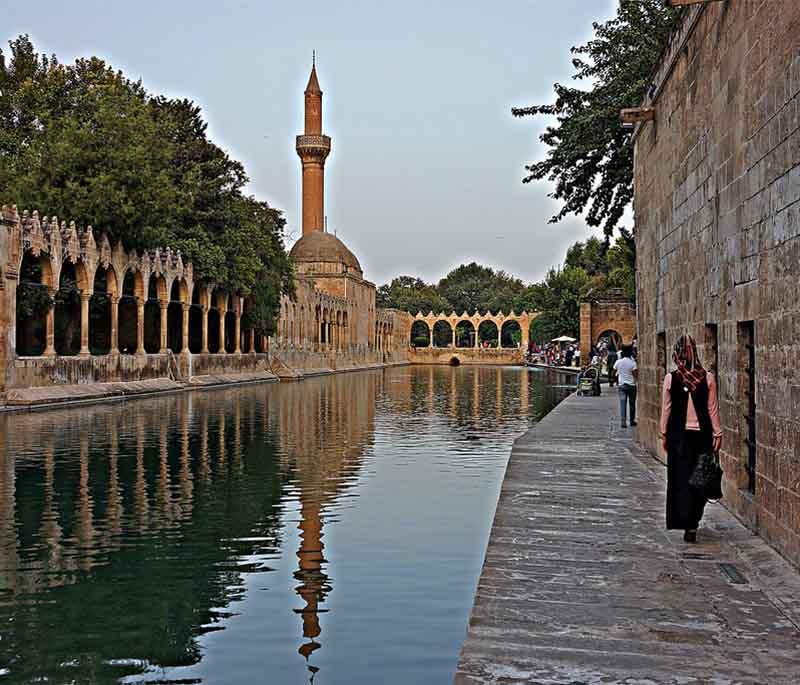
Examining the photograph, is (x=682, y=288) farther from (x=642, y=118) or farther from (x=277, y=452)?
(x=277, y=452)

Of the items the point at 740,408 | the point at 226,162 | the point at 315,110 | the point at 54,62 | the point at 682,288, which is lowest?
the point at 740,408

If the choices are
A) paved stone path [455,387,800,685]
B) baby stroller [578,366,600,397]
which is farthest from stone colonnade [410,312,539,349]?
paved stone path [455,387,800,685]

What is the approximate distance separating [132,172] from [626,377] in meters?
18.1

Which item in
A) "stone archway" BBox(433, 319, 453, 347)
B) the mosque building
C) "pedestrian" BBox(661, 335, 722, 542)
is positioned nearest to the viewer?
"pedestrian" BBox(661, 335, 722, 542)

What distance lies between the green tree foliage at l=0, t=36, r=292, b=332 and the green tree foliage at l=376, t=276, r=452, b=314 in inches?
2844

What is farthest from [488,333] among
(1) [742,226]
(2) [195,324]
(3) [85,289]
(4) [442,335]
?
(1) [742,226]

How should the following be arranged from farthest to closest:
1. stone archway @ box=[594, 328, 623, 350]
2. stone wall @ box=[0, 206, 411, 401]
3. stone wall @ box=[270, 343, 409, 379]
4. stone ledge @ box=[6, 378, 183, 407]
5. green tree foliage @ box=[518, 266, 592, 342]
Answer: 1. green tree foliage @ box=[518, 266, 592, 342]
2. stone wall @ box=[270, 343, 409, 379]
3. stone archway @ box=[594, 328, 623, 350]
4. stone wall @ box=[0, 206, 411, 401]
5. stone ledge @ box=[6, 378, 183, 407]

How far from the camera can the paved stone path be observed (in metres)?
4.21

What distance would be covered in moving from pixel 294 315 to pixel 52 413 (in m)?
33.3

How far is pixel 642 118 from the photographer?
40.5ft

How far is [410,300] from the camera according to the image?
11769cm

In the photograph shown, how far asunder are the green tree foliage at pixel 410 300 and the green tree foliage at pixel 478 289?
2.33 meters

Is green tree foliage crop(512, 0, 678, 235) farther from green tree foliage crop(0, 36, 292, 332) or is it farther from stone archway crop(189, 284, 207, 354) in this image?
stone archway crop(189, 284, 207, 354)

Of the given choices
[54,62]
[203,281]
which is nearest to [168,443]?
[203,281]
